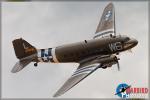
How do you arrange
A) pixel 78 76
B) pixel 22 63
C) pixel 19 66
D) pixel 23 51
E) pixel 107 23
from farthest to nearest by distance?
pixel 107 23 → pixel 23 51 → pixel 22 63 → pixel 19 66 → pixel 78 76

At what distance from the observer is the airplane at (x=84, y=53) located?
4878cm

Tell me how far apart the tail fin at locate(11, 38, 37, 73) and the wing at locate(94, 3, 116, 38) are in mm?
8896

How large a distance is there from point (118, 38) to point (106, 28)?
22.7ft

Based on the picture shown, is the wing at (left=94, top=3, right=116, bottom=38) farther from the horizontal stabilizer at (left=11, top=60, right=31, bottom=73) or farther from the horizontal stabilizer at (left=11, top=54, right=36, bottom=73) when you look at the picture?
the horizontal stabilizer at (left=11, top=60, right=31, bottom=73)

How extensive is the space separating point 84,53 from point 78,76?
396 cm

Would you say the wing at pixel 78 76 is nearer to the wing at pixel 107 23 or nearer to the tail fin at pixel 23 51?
the wing at pixel 107 23

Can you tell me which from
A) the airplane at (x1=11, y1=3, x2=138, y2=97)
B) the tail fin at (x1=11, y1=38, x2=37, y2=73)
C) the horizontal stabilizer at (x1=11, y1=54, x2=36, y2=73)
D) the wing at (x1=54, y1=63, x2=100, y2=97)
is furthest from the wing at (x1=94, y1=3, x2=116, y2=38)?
the horizontal stabilizer at (x1=11, y1=54, x2=36, y2=73)

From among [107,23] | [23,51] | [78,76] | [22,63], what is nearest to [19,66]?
[22,63]

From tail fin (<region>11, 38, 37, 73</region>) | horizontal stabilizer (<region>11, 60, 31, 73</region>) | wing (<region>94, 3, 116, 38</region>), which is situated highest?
wing (<region>94, 3, 116, 38</region>)

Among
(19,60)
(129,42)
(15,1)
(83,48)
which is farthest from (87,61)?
(15,1)

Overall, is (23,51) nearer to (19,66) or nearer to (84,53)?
(19,66)

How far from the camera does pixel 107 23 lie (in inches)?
2269

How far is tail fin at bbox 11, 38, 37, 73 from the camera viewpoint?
183 feet

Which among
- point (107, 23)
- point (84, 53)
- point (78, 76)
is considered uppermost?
point (107, 23)
